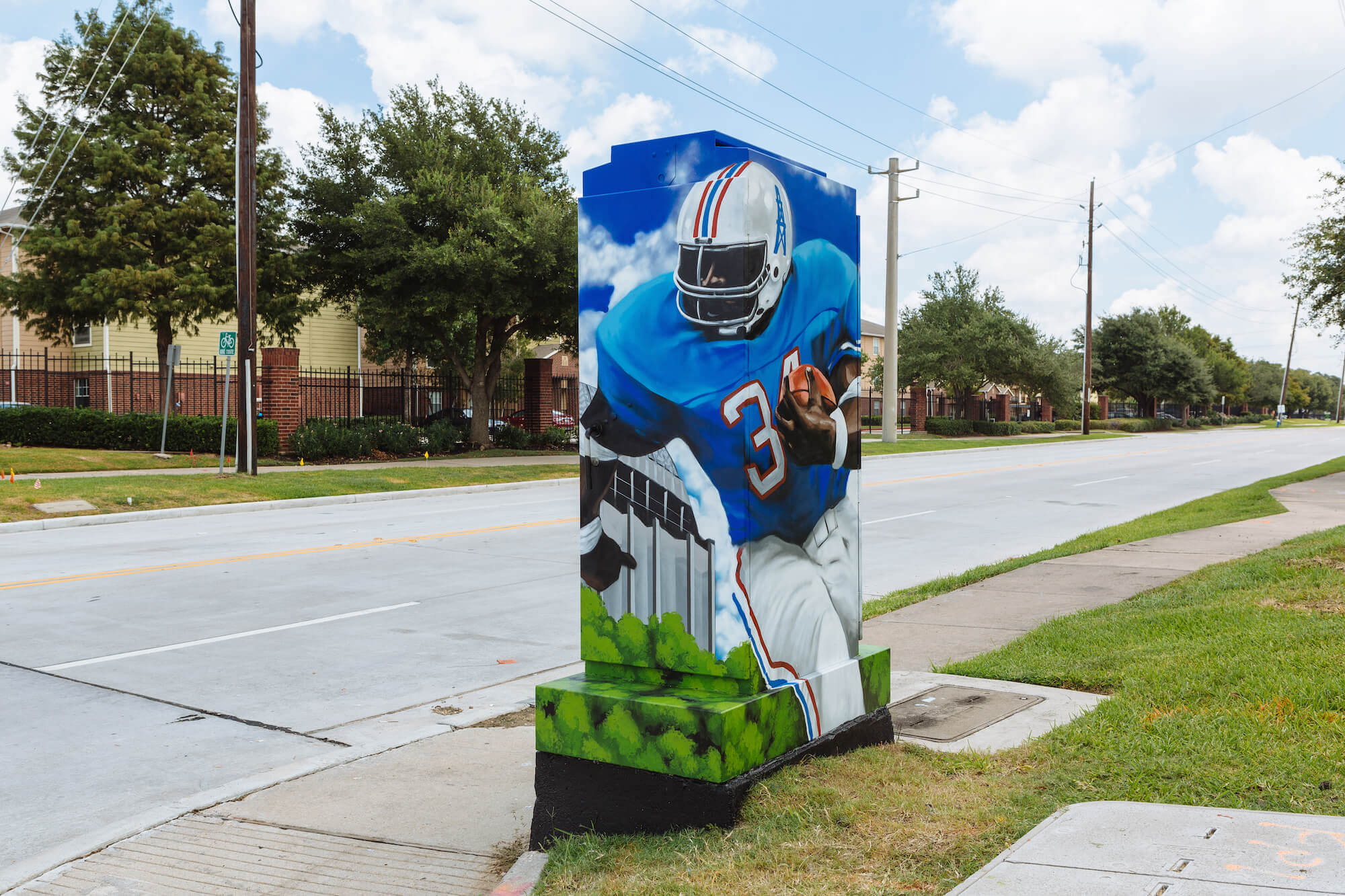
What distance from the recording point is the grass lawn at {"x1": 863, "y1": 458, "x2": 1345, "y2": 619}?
9516 mm

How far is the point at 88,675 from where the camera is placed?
22.7ft

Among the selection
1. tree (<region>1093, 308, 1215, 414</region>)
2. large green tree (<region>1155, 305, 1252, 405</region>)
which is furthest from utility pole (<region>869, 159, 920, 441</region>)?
large green tree (<region>1155, 305, 1252, 405</region>)

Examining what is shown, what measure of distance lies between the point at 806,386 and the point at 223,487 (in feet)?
57.0

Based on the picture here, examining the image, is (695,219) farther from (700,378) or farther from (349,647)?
(349,647)

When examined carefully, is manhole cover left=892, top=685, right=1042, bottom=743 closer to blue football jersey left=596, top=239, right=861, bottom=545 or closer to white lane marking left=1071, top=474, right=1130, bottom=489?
blue football jersey left=596, top=239, right=861, bottom=545

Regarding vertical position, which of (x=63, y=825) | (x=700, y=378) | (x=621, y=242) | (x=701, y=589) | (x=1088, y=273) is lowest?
(x=63, y=825)

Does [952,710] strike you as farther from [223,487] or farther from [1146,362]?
[1146,362]

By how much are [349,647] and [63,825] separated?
10.6ft

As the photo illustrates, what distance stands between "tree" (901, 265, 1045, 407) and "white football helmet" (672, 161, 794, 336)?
5189 cm

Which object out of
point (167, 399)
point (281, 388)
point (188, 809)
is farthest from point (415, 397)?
point (188, 809)

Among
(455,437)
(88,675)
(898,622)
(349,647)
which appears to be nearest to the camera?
(88,675)

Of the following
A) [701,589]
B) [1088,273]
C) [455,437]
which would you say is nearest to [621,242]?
[701,589]

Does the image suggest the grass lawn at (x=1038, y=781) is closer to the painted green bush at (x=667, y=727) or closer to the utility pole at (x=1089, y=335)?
the painted green bush at (x=667, y=727)

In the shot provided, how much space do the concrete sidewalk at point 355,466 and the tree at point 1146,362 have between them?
56.7 metres
